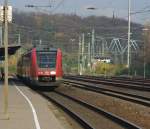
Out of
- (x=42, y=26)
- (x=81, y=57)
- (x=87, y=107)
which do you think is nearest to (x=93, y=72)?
(x=81, y=57)

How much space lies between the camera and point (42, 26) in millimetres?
111938

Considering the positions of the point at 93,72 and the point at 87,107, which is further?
the point at 93,72

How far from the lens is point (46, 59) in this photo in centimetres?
3934

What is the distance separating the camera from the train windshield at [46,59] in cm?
3906

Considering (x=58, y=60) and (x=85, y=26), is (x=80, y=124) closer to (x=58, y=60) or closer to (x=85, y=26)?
(x=58, y=60)

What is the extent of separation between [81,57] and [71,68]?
21910 mm

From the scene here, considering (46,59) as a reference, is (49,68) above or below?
below

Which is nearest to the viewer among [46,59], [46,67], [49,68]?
[49,68]

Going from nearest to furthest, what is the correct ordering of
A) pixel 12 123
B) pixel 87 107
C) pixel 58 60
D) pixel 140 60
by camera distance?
pixel 12 123 < pixel 87 107 < pixel 58 60 < pixel 140 60

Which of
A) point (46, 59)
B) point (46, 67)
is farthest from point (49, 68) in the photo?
point (46, 59)

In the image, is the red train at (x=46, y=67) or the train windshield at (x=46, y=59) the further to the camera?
the train windshield at (x=46, y=59)

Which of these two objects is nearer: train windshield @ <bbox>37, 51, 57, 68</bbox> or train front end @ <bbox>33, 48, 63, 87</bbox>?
train front end @ <bbox>33, 48, 63, 87</bbox>

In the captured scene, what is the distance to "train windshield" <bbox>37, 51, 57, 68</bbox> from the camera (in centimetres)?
3906

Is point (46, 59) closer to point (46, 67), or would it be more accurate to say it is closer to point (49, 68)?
point (46, 67)
